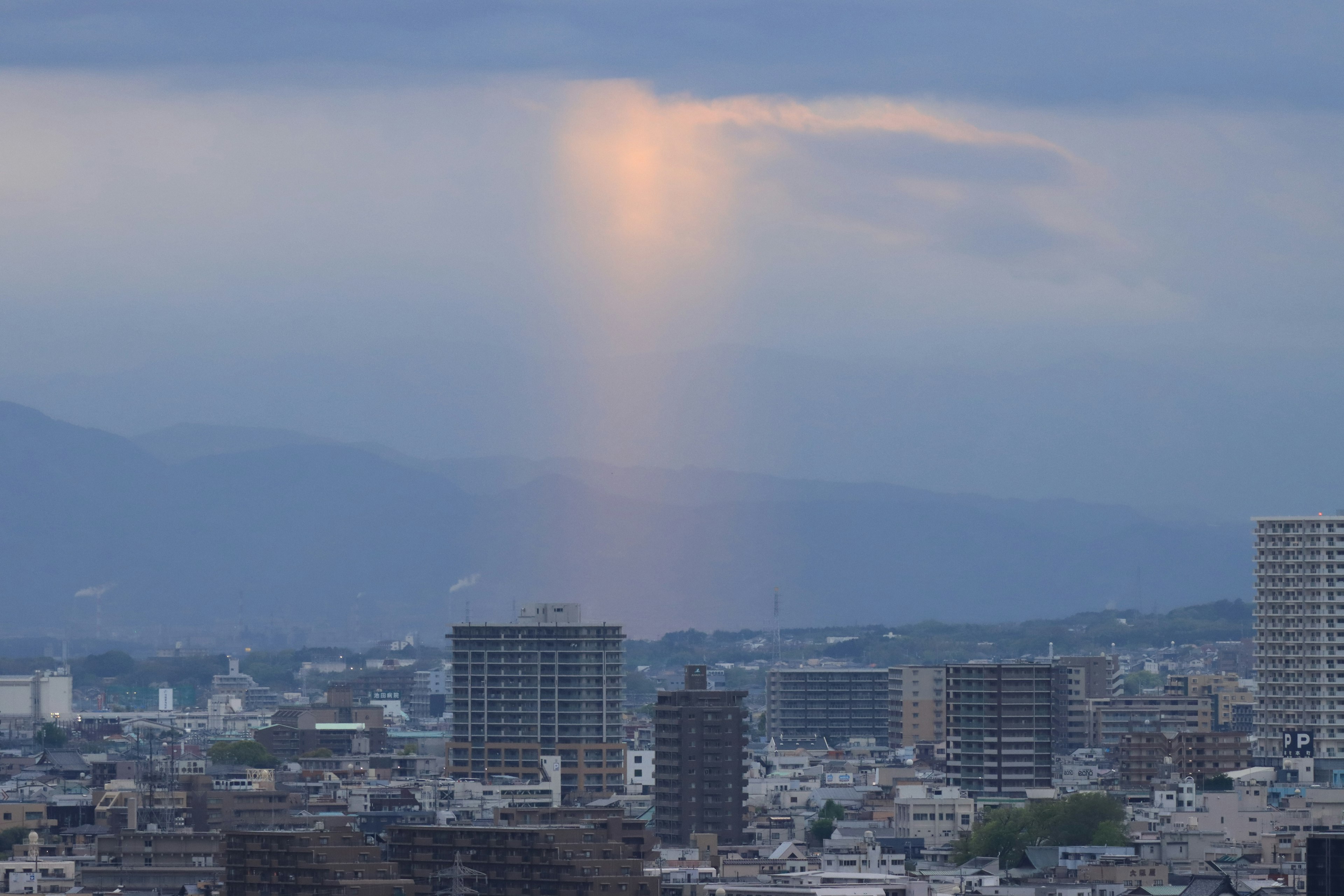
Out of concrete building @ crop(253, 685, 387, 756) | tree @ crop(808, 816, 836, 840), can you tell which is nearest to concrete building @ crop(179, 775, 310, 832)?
tree @ crop(808, 816, 836, 840)

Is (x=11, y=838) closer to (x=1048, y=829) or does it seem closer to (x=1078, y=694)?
(x=1048, y=829)

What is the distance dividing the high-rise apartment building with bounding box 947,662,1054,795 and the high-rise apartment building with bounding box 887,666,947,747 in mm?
51305

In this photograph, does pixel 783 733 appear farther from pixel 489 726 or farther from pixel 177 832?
pixel 177 832

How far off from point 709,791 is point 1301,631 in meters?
30.1

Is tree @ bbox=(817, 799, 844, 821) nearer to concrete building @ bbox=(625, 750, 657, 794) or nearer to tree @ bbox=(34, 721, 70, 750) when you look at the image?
concrete building @ bbox=(625, 750, 657, 794)

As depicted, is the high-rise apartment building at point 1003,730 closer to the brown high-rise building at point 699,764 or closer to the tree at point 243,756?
the brown high-rise building at point 699,764

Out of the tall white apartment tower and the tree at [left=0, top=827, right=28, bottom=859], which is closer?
the tree at [left=0, top=827, right=28, bottom=859]

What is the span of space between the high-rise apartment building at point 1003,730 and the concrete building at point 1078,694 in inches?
1174

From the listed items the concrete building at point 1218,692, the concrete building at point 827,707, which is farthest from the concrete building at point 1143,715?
the concrete building at point 827,707

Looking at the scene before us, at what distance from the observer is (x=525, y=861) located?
6612 centimetres

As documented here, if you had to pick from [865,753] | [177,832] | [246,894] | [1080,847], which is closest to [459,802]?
[177,832]

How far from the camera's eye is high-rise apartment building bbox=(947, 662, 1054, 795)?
106 metres

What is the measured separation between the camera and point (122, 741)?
16738 cm

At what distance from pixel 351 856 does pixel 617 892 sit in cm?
614
